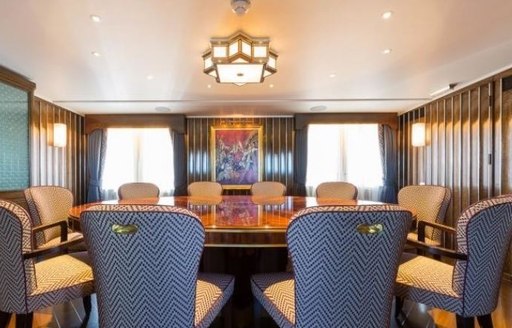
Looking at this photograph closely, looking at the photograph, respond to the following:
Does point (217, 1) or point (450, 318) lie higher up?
point (217, 1)

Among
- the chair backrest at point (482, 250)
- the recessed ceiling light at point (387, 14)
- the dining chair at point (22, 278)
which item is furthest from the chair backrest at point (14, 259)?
the recessed ceiling light at point (387, 14)

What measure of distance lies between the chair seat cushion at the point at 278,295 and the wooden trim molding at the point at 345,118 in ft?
13.1

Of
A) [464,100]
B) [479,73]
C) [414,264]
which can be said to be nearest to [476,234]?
[414,264]

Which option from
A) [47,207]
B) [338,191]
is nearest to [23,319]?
[47,207]

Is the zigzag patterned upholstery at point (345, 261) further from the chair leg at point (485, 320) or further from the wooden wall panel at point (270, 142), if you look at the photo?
the wooden wall panel at point (270, 142)

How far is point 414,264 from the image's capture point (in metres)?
1.69

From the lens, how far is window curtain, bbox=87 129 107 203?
17.2 feet

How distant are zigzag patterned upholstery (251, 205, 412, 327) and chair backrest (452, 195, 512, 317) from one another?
47 cm

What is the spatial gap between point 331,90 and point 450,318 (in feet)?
9.09

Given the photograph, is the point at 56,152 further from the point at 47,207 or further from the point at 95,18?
the point at 95,18

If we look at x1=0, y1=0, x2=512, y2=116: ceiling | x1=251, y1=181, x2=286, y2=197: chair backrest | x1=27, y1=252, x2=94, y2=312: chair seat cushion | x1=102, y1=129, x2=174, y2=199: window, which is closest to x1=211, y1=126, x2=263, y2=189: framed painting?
x1=102, y1=129, x2=174, y2=199: window

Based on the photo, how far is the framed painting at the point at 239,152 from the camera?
5348 millimetres

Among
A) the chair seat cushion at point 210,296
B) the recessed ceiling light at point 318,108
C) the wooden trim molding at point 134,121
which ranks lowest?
the chair seat cushion at point 210,296

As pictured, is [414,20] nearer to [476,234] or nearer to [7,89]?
[476,234]
